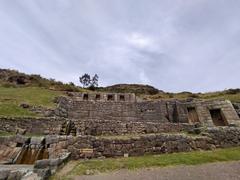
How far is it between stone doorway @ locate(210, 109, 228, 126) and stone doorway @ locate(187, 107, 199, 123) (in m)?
1.34

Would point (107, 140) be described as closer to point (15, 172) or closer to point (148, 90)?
point (15, 172)

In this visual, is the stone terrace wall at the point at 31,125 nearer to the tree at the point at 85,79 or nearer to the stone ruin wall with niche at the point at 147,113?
the stone ruin wall with niche at the point at 147,113

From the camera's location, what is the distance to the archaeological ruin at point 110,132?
7152 millimetres

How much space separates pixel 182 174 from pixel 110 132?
18.4 feet

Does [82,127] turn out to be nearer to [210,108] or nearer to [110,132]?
[110,132]

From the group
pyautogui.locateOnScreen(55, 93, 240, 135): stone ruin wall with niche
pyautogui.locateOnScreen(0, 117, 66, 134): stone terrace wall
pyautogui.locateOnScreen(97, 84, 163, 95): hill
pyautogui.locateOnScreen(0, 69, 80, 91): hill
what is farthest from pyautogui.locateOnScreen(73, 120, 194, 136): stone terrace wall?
pyautogui.locateOnScreen(97, 84, 163, 95): hill

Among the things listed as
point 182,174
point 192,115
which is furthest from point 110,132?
point 192,115

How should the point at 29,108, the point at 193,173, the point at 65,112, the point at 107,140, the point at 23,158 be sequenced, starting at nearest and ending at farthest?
1. the point at 193,173
2. the point at 23,158
3. the point at 107,140
4. the point at 29,108
5. the point at 65,112

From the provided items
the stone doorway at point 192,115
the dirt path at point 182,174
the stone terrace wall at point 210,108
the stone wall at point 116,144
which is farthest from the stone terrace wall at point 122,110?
the dirt path at point 182,174

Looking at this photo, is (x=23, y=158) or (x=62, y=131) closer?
(x=23, y=158)

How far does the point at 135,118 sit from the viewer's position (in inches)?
634

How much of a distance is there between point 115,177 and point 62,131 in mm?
5951

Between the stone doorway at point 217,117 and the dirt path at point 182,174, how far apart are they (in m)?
10.4

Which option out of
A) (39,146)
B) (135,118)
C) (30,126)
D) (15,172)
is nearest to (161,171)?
(15,172)
